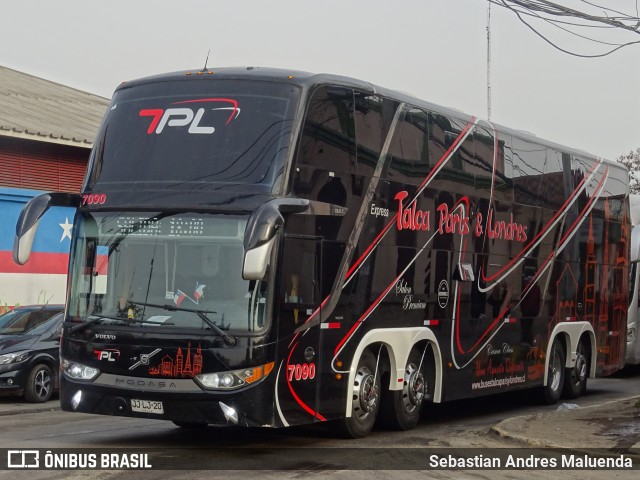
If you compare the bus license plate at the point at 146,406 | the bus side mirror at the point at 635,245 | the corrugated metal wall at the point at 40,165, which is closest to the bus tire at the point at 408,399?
the bus license plate at the point at 146,406

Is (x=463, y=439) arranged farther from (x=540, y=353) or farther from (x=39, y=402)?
(x=39, y=402)

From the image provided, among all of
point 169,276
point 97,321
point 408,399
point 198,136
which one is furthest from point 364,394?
point 198,136

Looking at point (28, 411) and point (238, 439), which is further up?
point (238, 439)

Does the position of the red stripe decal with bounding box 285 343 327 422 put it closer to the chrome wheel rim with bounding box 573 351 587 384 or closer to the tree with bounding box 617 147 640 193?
the chrome wheel rim with bounding box 573 351 587 384

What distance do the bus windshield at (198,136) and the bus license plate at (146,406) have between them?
7.54 feet

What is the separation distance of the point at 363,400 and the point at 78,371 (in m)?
3.42

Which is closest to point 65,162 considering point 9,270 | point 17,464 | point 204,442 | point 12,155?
point 12,155

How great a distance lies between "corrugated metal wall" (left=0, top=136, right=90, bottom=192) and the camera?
82.5ft

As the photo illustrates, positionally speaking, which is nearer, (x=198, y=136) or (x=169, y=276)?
(x=169, y=276)

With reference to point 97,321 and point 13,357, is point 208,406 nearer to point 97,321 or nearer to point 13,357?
point 97,321

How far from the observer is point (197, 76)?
12.5 meters

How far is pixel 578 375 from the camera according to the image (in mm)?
19641

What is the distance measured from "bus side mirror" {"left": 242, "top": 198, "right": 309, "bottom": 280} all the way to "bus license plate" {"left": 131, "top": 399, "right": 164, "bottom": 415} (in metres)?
1.79

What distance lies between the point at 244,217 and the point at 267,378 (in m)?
1.68
